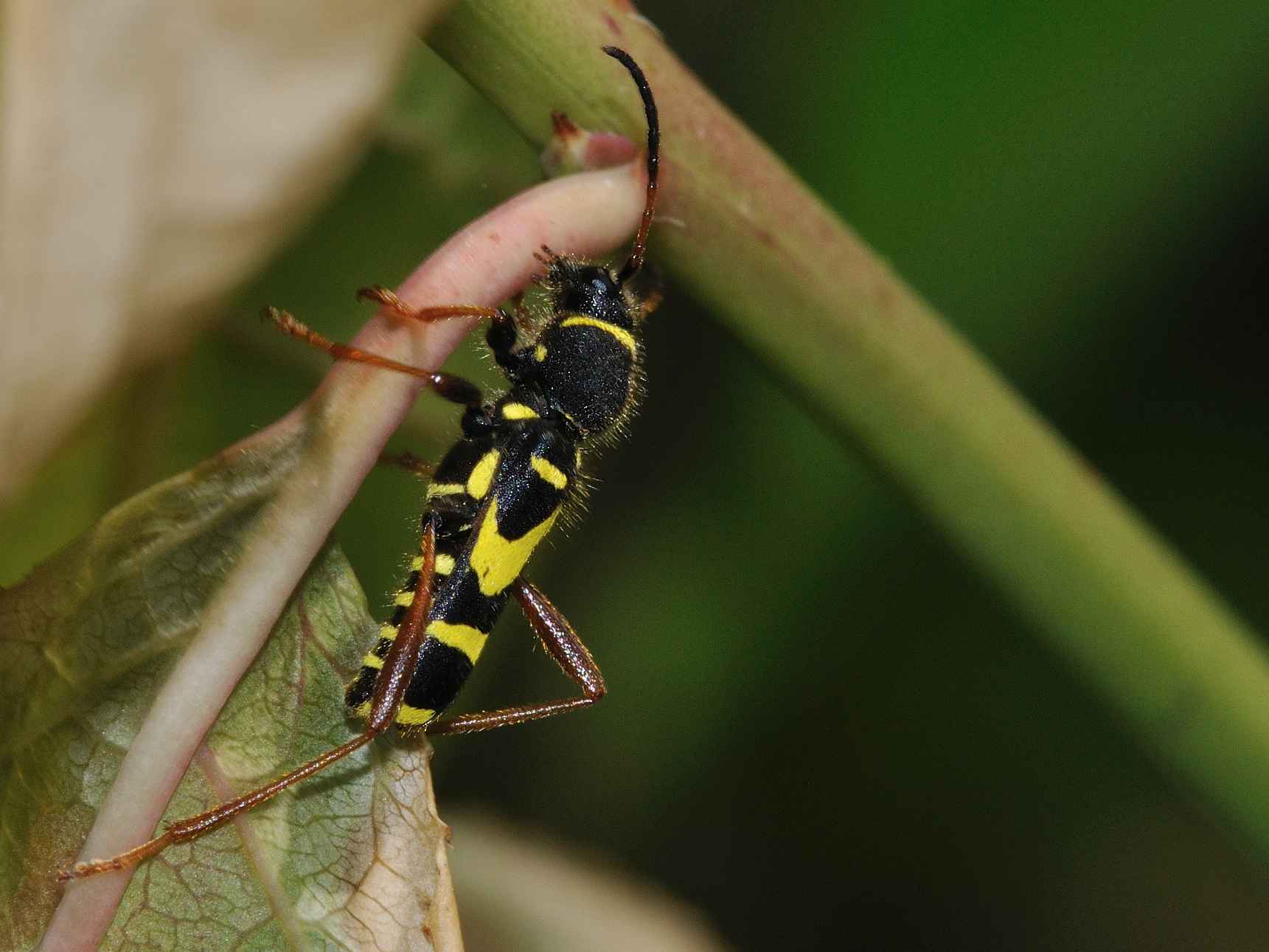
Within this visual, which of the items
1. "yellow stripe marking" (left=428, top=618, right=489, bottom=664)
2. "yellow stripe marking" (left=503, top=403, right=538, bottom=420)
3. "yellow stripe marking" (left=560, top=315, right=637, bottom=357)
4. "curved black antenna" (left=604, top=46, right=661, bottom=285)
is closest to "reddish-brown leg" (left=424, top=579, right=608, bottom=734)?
"yellow stripe marking" (left=428, top=618, right=489, bottom=664)

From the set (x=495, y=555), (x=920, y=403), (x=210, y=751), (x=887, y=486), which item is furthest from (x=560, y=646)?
(x=210, y=751)

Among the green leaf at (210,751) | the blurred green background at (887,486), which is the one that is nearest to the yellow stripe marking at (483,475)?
the blurred green background at (887,486)

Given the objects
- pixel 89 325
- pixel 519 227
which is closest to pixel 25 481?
pixel 89 325

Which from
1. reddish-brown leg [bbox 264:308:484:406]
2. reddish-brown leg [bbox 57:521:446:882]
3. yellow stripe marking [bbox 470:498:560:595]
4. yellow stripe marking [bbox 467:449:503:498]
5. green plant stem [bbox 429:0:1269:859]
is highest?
green plant stem [bbox 429:0:1269:859]

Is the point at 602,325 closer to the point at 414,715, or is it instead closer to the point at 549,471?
the point at 549,471

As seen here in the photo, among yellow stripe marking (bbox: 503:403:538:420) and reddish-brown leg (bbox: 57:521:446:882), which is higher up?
yellow stripe marking (bbox: 503:403:538:420)

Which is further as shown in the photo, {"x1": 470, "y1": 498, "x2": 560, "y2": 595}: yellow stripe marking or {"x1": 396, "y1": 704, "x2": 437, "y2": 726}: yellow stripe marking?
{"x1": 470, "y1": 498, "x2": 560, "y2": 595}: yellow stripe marking

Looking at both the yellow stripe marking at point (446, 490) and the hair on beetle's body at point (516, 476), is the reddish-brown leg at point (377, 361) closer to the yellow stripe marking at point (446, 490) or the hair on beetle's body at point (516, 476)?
the hair on beetle's body at point (516, 476)

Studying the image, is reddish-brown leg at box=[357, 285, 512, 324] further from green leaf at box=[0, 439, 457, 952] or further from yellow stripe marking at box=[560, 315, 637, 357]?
yellow stripe marking at box=[560, 315, 637, 357]
